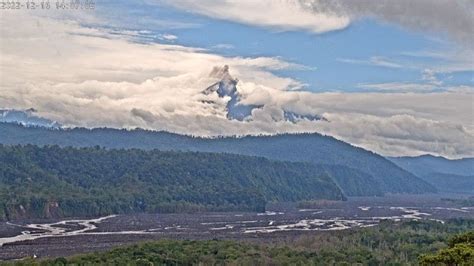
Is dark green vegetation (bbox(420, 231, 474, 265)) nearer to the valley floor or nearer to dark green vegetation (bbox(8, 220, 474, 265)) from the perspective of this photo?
dark green vegetation (bbox(8, 220, 474, 265))

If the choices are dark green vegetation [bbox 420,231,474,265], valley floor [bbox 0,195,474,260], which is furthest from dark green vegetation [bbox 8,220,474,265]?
dark green vegetation [bbox 420,231,474,265]

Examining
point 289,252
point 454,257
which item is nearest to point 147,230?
point 289,252

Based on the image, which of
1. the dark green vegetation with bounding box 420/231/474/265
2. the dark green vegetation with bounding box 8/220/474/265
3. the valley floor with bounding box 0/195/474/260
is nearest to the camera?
the dark green vegetation with bounding box 420/231/474/265

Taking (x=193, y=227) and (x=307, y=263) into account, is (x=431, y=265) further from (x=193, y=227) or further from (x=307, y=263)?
(x=193, y=227)

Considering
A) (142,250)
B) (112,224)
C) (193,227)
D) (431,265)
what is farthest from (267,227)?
(431,265)

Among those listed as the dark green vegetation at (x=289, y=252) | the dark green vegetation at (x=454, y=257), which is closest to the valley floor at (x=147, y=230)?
the dark green vegetation at (x=289, y=252)

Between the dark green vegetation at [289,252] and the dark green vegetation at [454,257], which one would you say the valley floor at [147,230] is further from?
the dark green vegetation at [454,257]

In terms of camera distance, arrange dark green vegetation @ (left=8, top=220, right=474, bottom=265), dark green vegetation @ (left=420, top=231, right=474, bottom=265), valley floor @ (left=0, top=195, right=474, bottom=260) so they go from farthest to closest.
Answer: valley floor @ (left=0, top=195, right=474, bottom=260), dark green vegetation @ (left=8, top=220, right=474, bottom=265), dark green vegetation @ (left=420, top=231, right=474, bottom=265)

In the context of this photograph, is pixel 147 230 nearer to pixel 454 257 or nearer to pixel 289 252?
pixel 289 252
